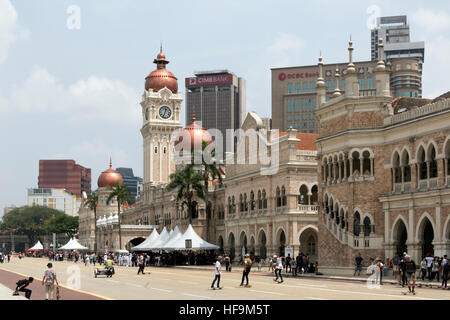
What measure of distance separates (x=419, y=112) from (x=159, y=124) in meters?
74.6

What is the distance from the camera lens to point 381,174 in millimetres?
46812

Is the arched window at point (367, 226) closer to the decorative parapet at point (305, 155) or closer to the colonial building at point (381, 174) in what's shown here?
the colonial building at point (381, 174)

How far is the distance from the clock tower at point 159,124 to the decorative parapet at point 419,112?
70.3m

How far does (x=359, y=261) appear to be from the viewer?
149 feet

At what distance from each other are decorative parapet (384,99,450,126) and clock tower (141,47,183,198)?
231 feet

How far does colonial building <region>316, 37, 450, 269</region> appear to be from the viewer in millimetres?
41844

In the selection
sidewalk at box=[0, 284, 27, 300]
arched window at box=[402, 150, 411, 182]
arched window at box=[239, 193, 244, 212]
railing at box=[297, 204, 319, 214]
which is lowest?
sidewalk at box=[0, 284, 27, 300]

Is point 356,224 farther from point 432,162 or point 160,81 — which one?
point 160,81

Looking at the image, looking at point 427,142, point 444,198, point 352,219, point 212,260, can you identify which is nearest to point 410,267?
point 444,198

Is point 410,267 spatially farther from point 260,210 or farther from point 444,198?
point 260,210

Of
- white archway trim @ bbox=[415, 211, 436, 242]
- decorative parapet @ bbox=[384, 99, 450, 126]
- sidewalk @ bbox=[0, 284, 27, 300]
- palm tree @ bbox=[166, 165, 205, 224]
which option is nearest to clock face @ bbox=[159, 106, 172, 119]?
palm tree @ bbox=[166, 165, 205, 224]

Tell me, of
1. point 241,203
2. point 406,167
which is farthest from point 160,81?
point 406,167

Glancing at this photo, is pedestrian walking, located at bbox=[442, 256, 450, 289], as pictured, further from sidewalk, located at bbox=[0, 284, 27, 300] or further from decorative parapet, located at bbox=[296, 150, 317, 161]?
decorative parapet, located at bbox=[296, 150, 317, 161]
